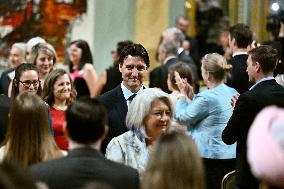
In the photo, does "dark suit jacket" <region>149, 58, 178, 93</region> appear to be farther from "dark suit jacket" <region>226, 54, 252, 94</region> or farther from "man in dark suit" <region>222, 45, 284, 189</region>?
"man in dark suit" <region>222, 45, 284, 189</region>

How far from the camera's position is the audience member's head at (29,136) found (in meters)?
4.82

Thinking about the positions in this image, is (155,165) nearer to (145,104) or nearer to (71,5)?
(145,104)

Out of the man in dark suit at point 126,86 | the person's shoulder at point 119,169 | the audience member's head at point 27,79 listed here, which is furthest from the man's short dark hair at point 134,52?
the person's shoulder at point 119,169

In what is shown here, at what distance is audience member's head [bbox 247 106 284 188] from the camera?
129 inches

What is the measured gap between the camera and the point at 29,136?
484 centimetres

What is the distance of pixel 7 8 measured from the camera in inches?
454

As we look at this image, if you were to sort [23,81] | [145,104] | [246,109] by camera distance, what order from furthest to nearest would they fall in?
[23,81]
[246,109]
[145,104]

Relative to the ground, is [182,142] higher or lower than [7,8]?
lower

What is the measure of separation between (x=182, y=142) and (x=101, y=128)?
415 millimetres

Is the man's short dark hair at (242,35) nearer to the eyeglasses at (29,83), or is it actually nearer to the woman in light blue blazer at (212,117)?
the woman in light blue blazer at (212,117)

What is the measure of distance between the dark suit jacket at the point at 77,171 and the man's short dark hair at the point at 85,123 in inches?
2.4

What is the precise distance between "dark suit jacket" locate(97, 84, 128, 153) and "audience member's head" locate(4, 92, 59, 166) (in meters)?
1.45

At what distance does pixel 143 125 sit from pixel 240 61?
2.69 meters

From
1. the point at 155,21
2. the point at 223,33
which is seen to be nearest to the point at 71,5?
the point at 155,21
